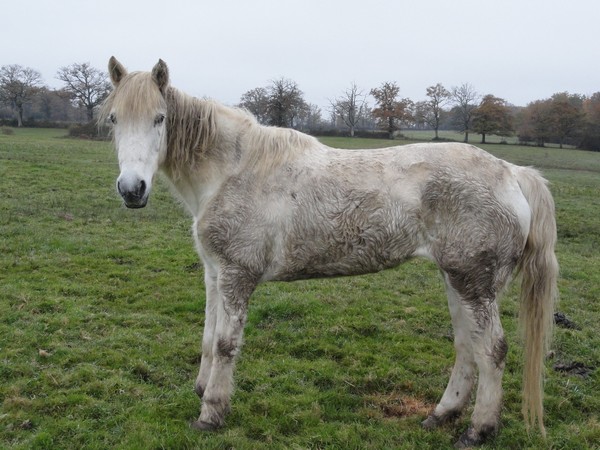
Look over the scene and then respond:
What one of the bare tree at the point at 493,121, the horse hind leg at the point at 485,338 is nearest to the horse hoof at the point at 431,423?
the horse hind leg at the point at 485,338

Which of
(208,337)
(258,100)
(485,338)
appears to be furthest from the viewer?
(258,100)

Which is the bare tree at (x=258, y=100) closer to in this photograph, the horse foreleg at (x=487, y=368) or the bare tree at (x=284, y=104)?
the bare tree at (x=284, y=104)

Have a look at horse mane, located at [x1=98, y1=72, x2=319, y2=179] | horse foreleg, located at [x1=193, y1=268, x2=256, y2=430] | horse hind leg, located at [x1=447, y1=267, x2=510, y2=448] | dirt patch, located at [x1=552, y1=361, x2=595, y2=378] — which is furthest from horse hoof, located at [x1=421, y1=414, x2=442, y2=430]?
horse mane, located at [x1=98, y1=72, x2=319, y2=179]

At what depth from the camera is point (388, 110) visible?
7006 centimetres

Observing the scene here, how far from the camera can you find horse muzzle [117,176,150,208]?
11.7 feet

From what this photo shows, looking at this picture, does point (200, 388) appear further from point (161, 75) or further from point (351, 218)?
point (161, 75)

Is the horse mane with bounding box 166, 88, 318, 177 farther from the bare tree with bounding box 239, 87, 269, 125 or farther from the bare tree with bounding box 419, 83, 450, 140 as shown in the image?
the bare tree with bounding box 419, 83, 450, 140

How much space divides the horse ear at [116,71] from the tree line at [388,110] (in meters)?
47.4

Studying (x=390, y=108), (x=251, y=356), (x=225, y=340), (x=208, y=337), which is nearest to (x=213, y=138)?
(x=225, y=340)

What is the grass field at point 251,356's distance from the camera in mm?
4188

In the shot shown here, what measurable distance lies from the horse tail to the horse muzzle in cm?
306

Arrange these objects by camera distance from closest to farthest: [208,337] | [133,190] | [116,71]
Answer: [133,190], [116,71], [208,337]

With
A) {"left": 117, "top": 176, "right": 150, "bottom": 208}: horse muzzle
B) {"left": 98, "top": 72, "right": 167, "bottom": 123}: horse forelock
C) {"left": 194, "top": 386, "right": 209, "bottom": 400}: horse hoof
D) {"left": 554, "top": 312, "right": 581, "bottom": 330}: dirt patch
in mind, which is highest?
{"left": 98, "top": 72, "right": 167, "bottom": 123}: horse forelock

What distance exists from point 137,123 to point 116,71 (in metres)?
0.63
